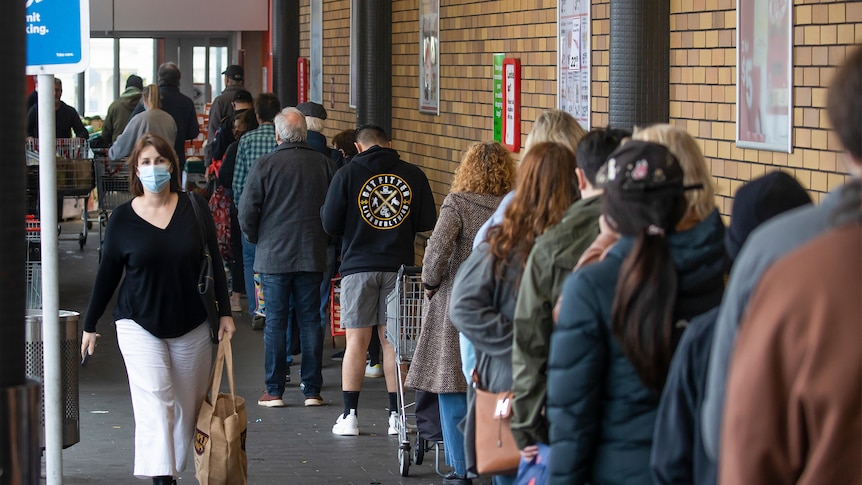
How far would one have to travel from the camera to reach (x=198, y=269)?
617 cm

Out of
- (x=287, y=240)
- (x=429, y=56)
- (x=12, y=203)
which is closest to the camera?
(x=12, y=203)

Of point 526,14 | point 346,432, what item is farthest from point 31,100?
point 346,432

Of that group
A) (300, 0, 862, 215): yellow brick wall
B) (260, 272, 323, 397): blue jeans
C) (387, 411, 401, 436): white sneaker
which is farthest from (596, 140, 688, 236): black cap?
(260, 272, 323, 397): blue jeans

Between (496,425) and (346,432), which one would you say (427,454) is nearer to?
(346,432)

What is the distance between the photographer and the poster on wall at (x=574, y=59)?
857 centimetres

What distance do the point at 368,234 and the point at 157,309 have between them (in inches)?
80.7

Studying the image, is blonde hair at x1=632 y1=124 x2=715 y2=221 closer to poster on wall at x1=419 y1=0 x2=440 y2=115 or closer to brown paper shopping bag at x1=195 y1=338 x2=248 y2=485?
brown paper shopping bag at x1=195 y1=338 x2=248 y2=485

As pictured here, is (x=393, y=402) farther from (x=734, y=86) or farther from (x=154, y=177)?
(x=734, y=86)

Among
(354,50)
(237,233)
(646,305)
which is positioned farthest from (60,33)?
(354,50)

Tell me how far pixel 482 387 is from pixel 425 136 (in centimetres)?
805

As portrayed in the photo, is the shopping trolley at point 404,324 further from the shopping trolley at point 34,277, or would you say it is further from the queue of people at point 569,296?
the shopping trolley at point 34,277

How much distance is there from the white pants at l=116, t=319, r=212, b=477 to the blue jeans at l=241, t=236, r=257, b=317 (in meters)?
4.30

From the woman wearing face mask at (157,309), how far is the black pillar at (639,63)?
2.34 meters

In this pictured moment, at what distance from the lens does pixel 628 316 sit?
335 centimetres
